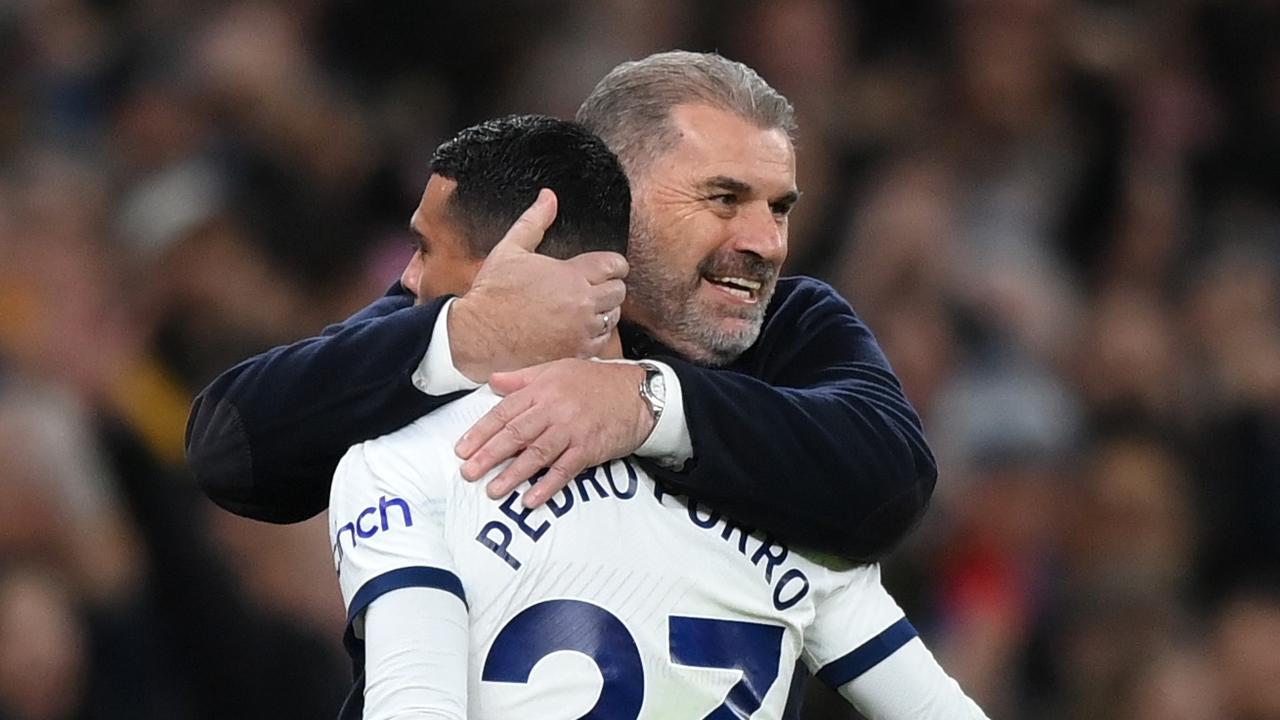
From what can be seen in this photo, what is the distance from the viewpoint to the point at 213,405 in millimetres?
2730

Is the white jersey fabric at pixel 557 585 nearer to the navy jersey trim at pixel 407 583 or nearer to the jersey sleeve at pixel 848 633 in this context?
the navy jersey trim at pixel 407 583

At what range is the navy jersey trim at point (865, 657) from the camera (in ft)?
9.14

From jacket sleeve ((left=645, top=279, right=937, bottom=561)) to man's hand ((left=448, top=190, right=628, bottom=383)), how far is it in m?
0.15

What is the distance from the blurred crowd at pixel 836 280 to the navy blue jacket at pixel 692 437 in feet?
7.18

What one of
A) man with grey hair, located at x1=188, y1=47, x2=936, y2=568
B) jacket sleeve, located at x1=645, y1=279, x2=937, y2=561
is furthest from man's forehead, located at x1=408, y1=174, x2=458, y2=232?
jacket sleeve, located at x1=645, y1=279, x2=937, y2=561

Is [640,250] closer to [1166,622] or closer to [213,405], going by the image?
[213,405]

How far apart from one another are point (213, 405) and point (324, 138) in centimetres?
425

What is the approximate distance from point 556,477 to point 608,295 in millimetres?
241

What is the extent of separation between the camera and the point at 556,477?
8.20ft

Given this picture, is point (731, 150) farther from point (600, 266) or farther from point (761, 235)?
point (600, 266)

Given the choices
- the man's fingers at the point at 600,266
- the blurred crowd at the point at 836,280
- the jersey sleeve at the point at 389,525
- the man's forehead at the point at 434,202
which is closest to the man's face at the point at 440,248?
Answer: the man's forehead at the point at 434,202

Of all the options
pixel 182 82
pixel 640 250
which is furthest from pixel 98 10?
pixel 640 250

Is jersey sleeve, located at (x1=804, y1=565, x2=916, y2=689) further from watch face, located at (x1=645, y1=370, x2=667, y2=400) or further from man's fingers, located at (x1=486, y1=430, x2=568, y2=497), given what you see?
man's fingers, located at (x1=486, y1=430, x2=568, y2=497)

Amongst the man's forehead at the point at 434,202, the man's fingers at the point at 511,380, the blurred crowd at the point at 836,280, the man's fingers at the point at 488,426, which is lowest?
the blurred crowd at the point at 836,280
